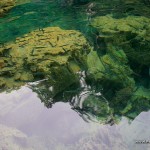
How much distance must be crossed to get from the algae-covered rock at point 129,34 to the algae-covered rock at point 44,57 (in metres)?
0.36

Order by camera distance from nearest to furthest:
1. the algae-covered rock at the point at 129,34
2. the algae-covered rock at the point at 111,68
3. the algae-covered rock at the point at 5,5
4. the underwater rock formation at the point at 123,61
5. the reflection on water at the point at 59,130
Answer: the reflection on water at the point at 59,130
the underwater rock formation at the point at 123,61
the algae-covered rock at the point at 111,68
the algae-covered rock at the point at 129,34
the algae-covered rock at the point at 5,5

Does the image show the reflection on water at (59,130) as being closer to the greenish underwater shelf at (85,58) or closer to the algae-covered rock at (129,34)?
the greenish underwater shelf at (85,58)

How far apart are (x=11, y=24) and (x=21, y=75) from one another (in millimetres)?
1707

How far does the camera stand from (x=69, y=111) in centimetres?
347

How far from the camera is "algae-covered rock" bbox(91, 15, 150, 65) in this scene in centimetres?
414

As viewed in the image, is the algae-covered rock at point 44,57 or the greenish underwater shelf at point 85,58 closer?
the greenish underwater shelf at point 85,58

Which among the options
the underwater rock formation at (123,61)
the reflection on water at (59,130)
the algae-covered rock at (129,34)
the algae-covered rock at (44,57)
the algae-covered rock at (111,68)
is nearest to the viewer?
the reflection on water at (59,130)

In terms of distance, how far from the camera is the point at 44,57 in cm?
426

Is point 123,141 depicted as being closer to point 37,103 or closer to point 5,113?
point 37,103

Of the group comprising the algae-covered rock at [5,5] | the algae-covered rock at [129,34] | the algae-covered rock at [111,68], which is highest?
the algae-covered rock at [129,34]

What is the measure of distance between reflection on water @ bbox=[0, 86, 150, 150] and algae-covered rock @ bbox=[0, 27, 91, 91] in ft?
1.20

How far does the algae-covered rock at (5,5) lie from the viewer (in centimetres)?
594

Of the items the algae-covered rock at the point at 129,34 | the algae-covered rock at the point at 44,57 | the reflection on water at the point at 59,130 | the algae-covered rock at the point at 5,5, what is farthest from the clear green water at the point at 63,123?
the algae-covered rock at the point at 5,5

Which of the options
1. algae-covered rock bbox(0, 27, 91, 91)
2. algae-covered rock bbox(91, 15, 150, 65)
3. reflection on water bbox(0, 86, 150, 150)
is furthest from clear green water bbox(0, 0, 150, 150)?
algae-covered rock bbox(91, 15, 150, 65)
